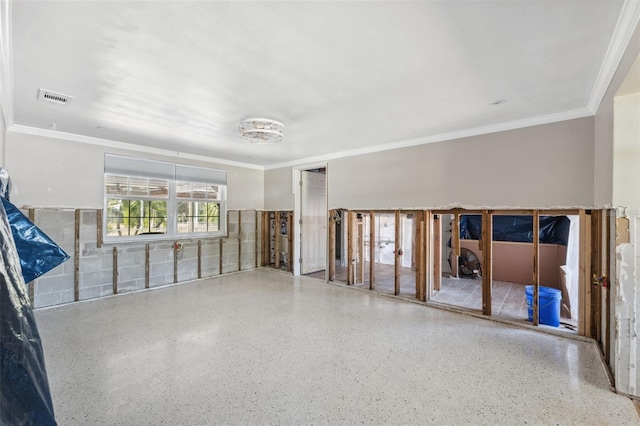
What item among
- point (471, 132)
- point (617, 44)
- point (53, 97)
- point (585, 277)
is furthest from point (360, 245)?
point (53, 97)

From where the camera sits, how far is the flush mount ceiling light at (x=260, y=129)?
3.49m

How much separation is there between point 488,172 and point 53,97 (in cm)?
512

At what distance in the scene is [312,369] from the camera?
8.40ft

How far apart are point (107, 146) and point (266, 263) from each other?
4.03 meters

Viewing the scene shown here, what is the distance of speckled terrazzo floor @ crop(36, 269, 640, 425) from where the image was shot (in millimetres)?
2016

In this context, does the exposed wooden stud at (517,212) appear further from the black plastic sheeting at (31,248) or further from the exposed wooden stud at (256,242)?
the exposed wooden stud at (256,242)

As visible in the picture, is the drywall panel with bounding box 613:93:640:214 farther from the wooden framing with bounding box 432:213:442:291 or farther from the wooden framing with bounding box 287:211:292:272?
the wooden framing with bounding box 287:211:292:272

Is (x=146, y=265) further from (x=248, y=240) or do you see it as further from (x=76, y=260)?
(x=248, y=240)

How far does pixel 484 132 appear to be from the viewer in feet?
12.9

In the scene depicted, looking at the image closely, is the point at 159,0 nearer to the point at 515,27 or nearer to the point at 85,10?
the point at 85,10

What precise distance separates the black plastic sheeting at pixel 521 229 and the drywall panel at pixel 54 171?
6.75 meters

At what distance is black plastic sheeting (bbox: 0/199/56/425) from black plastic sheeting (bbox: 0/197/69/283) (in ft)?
1.49

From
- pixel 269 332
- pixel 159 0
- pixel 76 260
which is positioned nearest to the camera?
pixel 159 0

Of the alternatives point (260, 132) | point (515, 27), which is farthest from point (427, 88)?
point (260, 132)
